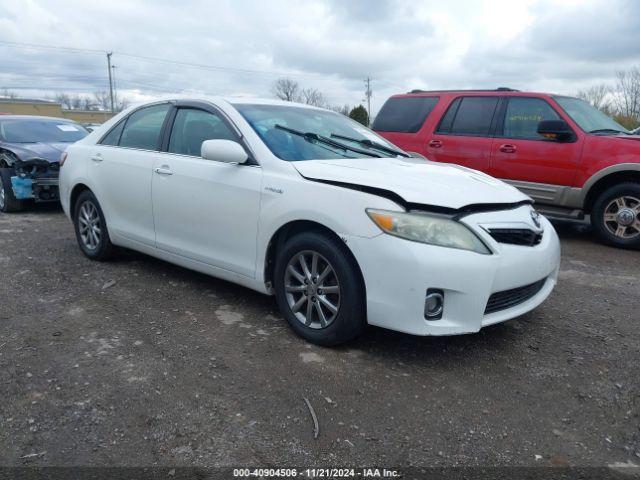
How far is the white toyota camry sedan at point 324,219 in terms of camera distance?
3010 mm

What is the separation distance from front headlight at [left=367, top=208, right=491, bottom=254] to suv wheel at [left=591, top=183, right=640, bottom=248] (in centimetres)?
407

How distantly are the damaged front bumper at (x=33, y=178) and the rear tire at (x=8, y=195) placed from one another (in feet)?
0.38

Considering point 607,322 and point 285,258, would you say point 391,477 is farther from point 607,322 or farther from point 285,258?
point 607,322

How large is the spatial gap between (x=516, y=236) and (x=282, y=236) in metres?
1.50

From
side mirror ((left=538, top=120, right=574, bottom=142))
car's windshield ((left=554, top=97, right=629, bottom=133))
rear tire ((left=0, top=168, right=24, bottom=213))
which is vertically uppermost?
car's windshield ((left=554, top=97, right=629, bottom=133))

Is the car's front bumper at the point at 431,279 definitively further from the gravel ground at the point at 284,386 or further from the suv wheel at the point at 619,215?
the suv wheel at the point at 619,215

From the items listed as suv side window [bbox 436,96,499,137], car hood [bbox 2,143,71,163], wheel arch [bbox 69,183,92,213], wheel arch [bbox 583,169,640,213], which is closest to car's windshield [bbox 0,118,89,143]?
car hood [bbox 2,143,71,163]

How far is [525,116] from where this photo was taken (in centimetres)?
677

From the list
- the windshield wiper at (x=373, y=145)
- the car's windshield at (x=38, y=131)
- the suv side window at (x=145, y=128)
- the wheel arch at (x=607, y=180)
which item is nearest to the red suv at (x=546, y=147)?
the wheel arch at (x=607, y=180)

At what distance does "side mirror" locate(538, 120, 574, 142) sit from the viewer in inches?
248

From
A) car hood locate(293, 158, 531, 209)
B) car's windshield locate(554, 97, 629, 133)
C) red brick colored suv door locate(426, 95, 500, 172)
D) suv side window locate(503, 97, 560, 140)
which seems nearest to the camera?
car hood locate(293, 158, 531, 209)

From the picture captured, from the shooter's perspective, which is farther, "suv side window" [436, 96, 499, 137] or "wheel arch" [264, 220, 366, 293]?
"suv side window" [436, 96, 499, 137]

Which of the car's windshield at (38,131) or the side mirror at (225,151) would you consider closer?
the side mirror at (225,151)

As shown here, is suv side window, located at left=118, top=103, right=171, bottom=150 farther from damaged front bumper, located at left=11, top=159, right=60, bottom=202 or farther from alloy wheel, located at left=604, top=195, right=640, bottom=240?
alloy wheel, located at left=604, top=195, right=640, bottom=240
